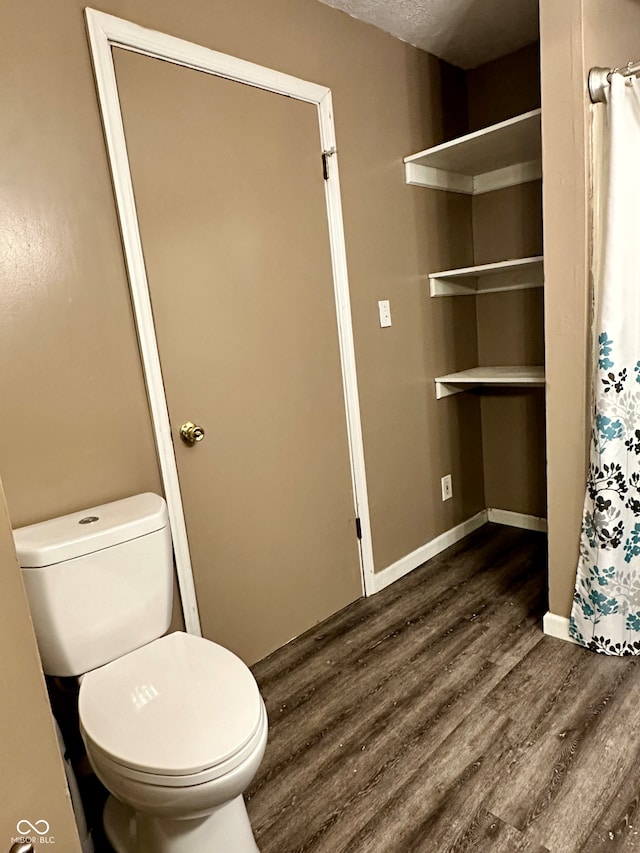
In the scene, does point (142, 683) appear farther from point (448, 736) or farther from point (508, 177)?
point (508, 177)

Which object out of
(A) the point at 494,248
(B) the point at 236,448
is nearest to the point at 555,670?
(B) the point at 236,448

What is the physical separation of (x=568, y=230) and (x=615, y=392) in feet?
1.81

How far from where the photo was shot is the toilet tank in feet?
4.47

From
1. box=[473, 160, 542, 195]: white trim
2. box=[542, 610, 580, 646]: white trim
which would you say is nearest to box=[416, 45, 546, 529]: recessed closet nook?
box=[473, 160, 542, 195]: white trim

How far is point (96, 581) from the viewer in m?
1.43

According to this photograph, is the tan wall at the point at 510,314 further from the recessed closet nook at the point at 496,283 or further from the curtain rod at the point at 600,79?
the curtain rod at the point at 600,79

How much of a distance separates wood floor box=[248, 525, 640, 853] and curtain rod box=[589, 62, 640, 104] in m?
1.85

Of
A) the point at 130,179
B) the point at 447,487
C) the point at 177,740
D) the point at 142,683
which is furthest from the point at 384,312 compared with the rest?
the point at 177,740

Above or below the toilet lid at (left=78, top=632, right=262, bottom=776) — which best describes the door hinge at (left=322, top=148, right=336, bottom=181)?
above

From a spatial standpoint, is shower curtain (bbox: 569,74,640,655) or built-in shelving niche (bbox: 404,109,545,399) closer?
shower curtain (bbox: 569,74,640,655)

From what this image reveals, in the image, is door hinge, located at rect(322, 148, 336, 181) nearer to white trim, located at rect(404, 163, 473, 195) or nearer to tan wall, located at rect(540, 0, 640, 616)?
white trim, located at rect(404, 163, 473, 195)

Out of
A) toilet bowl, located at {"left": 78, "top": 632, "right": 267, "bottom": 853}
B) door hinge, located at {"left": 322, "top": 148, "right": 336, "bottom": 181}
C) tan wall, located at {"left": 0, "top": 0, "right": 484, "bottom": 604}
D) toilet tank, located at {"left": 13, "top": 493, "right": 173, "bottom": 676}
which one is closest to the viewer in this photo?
toilet bowl, located at {"left": 78, "top": 632, "right": 267, "bottom": 853}

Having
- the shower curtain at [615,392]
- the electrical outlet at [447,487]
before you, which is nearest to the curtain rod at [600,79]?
the shower curtain at [615,392]

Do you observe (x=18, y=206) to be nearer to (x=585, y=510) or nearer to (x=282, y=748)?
(x=282, y=748)
